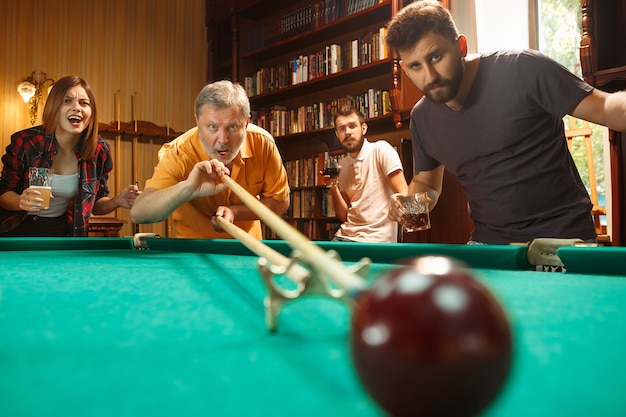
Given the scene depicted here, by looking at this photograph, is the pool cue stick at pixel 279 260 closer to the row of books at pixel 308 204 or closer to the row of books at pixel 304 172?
the row of books at pixel 308 204

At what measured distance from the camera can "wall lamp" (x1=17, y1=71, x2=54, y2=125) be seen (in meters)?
5.38

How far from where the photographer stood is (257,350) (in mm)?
602

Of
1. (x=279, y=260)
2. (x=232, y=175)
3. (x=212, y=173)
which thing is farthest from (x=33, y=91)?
(x=279, y=260)

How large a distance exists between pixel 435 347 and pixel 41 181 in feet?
8.38

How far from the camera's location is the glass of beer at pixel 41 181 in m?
2.46

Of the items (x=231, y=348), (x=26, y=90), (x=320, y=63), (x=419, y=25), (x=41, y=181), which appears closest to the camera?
(x=231, y=348)

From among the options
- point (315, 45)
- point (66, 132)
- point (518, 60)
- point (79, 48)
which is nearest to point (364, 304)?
point (518, 60)

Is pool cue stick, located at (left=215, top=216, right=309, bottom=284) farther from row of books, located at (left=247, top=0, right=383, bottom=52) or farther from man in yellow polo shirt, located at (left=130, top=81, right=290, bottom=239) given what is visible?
row of books, located at (left=247, top=0, right=383, bottom=52)

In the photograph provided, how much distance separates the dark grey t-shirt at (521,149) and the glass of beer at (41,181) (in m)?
1.92

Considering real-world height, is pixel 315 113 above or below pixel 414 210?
above

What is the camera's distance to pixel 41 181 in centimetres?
248

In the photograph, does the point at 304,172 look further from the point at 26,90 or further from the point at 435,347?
the point at 435,347

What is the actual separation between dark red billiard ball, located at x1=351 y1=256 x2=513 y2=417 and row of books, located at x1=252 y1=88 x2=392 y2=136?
4141 mm

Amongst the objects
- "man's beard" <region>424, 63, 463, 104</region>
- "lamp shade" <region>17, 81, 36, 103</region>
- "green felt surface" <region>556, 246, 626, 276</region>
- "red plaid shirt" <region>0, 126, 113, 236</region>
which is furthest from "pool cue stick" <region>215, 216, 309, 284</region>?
"lamp shade" <region>17, 81, 36, 103</region>
